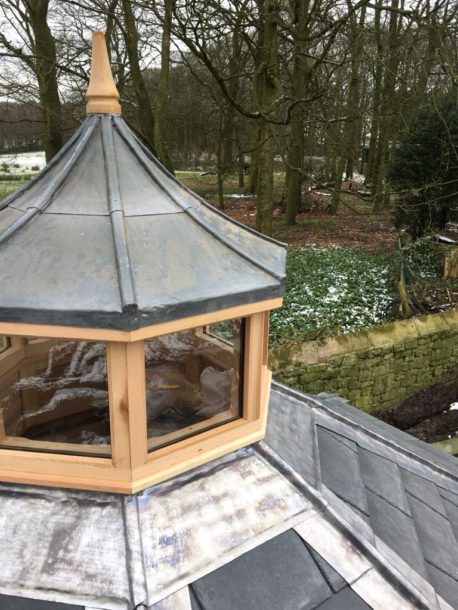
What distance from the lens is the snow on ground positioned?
103ft


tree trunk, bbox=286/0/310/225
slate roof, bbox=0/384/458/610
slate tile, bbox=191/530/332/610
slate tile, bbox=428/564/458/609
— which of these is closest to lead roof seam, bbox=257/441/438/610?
slate roof, bbox=0/384/458/610

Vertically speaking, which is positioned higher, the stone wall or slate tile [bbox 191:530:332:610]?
slate tile [bbox 191:530:332:610]

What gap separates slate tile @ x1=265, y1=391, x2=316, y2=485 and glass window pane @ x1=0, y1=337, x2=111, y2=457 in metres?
1.05

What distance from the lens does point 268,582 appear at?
2.24 meters

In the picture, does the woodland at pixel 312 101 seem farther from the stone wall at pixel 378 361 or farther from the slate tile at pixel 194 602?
the slate tile at pixel 194 602

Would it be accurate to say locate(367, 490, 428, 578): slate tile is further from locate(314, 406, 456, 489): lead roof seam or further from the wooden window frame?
the wooden window frame

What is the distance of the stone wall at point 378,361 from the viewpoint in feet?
28.4

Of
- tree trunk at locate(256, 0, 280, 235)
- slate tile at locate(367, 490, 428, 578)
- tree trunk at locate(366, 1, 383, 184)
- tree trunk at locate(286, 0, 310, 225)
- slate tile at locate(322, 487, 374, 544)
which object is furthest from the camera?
tree trunk at locate(366, 1, 383, 184)

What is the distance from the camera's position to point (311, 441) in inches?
128

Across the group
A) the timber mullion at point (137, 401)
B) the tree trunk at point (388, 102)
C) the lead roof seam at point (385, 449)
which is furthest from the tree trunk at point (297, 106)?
the timber mullion at point (137, 401)

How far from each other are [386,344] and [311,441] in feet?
21.8

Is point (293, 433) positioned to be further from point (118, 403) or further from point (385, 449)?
point (118, 403)

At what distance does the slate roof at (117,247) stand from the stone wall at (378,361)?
5883 mm

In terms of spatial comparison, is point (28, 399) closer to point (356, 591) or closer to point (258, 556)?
point (258, 556)
